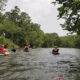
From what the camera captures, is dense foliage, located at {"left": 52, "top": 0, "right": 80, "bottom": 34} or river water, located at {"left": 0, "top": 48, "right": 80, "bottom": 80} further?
dense foliage, located at {"left": 52, "top": 0, "right": 80, "bottom": 34}

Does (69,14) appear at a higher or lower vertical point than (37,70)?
higher

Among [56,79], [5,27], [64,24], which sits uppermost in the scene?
[5,27]

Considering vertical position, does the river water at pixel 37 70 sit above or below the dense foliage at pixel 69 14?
below

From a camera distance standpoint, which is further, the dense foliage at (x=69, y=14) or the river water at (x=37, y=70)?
the dense foliage at (x=69, y=14)

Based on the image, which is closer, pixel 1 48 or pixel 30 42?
pixel 1 48

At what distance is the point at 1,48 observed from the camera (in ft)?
108

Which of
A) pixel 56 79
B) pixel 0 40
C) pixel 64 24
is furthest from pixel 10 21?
pixel 56 79

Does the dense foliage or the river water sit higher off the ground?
the dense foliage

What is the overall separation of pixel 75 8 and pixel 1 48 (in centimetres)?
1769

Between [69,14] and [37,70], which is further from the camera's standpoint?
[69,14]

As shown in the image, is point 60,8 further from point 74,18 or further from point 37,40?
point 37,40

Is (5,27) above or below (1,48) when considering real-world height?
above

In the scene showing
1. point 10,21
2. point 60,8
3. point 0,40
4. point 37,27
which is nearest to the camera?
point 60,8

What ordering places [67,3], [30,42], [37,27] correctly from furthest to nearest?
[37,27] < [30,42] < [67,3]
